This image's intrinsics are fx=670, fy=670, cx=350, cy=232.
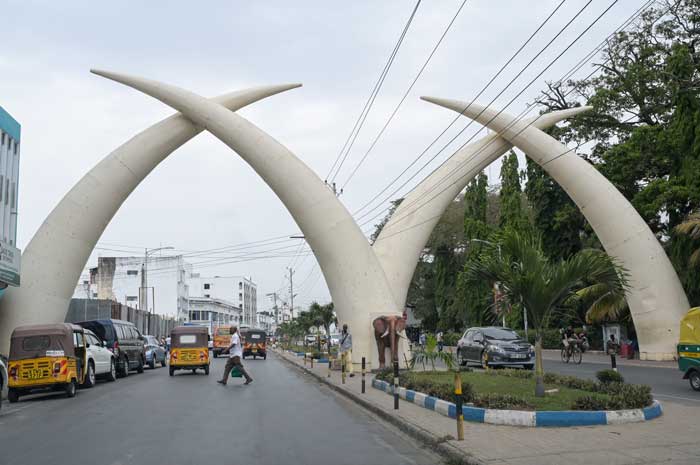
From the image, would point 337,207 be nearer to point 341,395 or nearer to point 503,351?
point 503,351

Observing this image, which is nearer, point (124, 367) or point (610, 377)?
point (610, 377)

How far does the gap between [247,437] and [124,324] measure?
18044 millimetres

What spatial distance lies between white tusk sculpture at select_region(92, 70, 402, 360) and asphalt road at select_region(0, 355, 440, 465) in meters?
9.72

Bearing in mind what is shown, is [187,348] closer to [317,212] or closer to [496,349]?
[317,212]

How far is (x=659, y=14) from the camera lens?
35.4m

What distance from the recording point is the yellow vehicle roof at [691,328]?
15.2 meters

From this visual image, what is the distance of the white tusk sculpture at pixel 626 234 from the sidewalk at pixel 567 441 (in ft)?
57.6

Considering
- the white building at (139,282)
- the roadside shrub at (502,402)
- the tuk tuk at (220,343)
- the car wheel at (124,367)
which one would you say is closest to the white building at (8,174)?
the car wheel at (124,367)

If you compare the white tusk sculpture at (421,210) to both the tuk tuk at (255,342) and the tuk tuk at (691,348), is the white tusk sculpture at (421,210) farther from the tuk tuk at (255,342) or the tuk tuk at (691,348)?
the tuk tuk at (691,348)

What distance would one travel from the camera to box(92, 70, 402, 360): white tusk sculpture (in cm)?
2741

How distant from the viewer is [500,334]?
2525 centimetres

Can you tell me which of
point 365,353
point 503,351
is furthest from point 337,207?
point 503,351

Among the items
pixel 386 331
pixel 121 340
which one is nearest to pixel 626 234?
pixel 386 331

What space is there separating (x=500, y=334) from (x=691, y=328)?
10.2m
